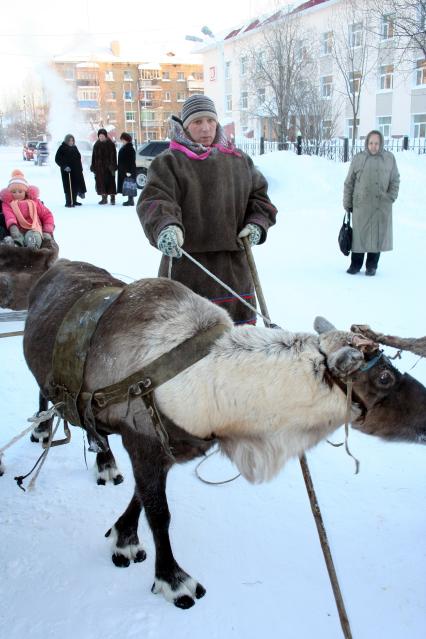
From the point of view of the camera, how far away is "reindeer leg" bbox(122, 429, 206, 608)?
214cm

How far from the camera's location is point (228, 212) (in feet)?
9.91

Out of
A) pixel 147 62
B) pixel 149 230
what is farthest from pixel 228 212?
pixel 147 62

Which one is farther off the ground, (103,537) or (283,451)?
(283,451)

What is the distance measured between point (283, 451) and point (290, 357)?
334mm

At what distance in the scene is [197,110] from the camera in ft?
9.71

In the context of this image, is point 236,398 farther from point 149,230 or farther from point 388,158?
point 388,158

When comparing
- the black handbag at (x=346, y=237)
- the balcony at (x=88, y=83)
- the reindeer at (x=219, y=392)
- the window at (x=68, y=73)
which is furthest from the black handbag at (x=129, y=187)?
the window at (x=68, y=73)

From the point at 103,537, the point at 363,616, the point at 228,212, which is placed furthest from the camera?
the point at 228,212

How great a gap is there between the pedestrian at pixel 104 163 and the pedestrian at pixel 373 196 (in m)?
8.63

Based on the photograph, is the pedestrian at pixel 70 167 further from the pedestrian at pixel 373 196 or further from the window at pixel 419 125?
the window at pixel 419 125

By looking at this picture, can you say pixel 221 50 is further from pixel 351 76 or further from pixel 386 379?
pixel 386 379

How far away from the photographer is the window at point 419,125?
85.0 feet

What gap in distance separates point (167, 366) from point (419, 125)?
27456mm

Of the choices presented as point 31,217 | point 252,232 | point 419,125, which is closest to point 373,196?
point 31,217
